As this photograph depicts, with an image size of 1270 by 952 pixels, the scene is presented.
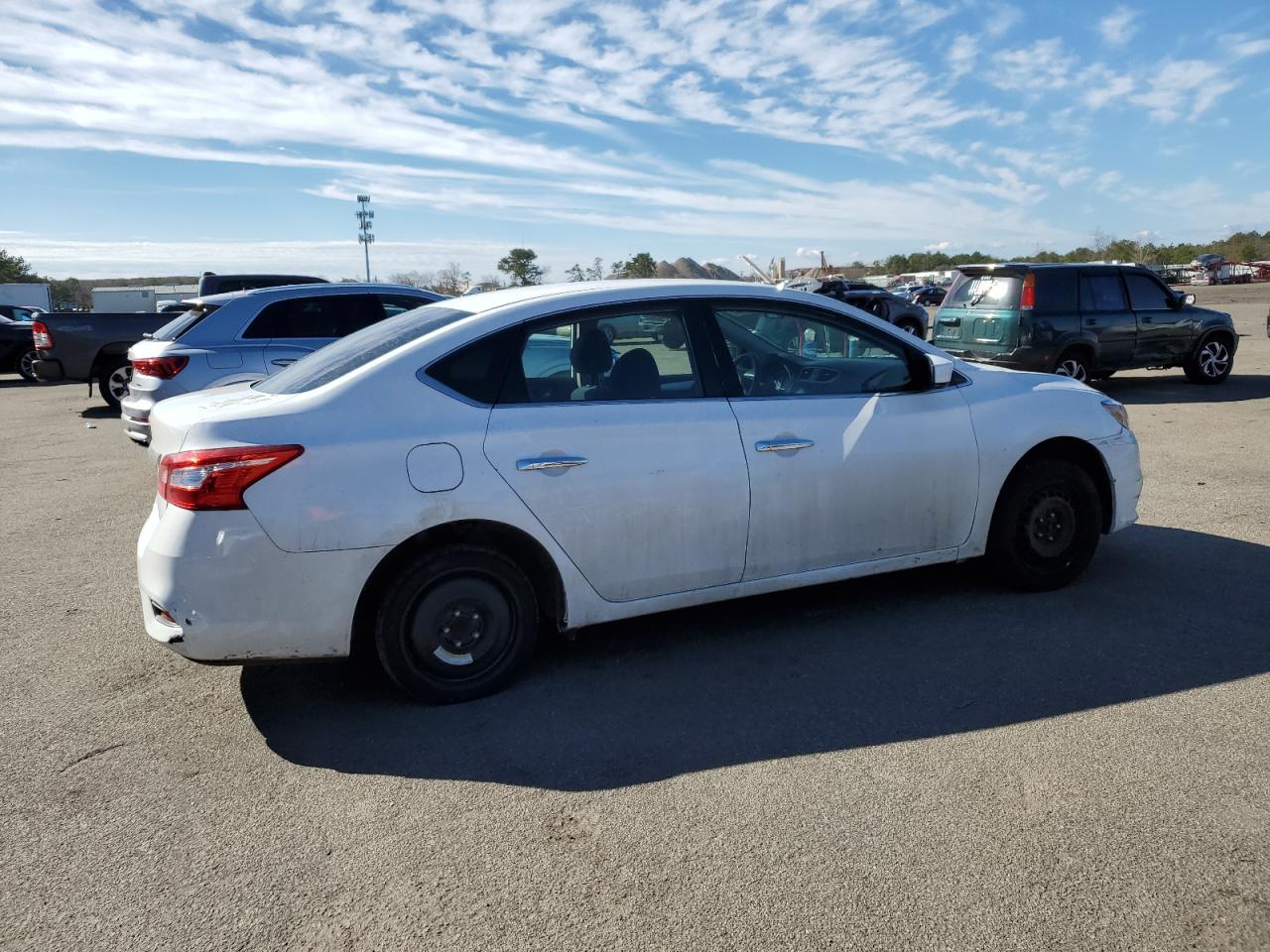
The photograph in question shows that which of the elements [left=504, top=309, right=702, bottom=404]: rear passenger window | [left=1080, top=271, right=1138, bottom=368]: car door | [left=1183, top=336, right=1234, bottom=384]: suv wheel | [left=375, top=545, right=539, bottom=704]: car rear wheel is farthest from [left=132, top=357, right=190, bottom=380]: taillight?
[left=1183, top=336, right=1234, bottom=384]: suv wheel

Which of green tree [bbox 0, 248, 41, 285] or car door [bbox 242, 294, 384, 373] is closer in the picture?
car door [bbox 242, 294, 384, 373]

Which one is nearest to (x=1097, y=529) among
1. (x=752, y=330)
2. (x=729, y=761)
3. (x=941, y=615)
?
(x=941, y=615)

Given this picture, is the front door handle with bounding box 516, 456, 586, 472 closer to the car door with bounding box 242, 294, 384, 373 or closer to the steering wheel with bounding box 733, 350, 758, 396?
the steering wheel with bounding box 733, 350, 758, 396

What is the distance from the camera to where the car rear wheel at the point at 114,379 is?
14461 millimetres

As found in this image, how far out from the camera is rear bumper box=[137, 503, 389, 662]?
11.4ft

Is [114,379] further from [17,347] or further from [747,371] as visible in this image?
[747,371]

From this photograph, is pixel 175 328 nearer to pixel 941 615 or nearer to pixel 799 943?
pixel 941 615

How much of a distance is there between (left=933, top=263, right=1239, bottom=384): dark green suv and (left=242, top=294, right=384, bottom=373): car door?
777 centimetres

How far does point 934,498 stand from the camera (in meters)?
4.64

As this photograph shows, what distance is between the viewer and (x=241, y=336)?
9258 mm

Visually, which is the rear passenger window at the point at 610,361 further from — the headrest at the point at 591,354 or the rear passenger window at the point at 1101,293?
the rear passenger window at the point at 1101,293

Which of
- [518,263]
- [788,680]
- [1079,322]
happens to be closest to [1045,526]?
[788,680]

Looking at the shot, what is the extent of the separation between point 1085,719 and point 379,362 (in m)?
3.06

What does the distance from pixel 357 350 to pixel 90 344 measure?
1243 cm
